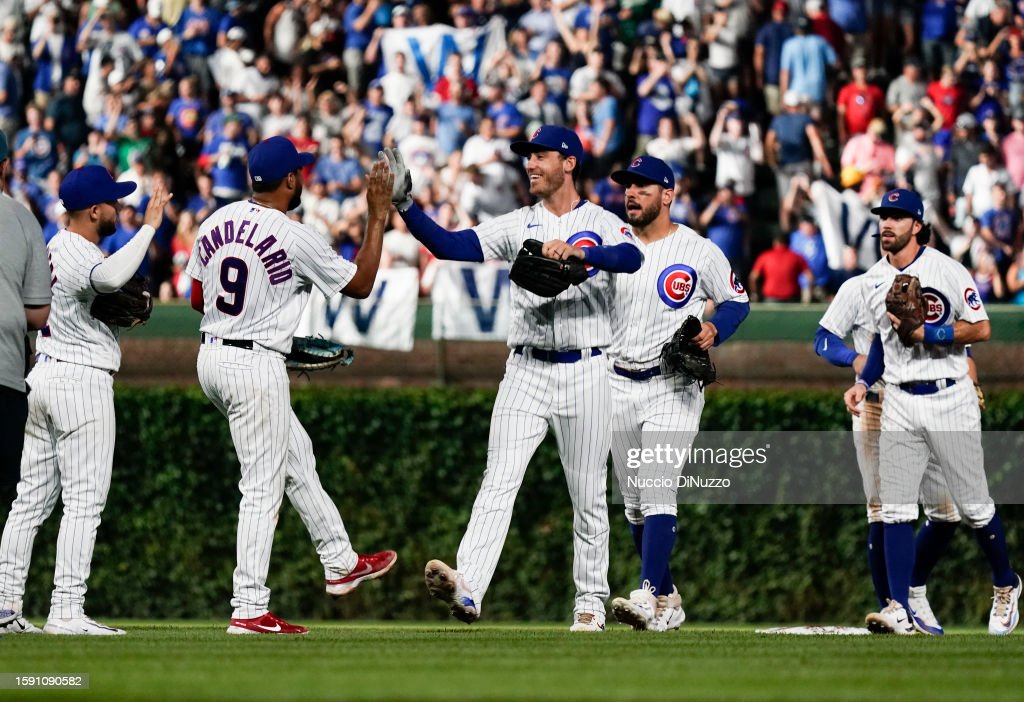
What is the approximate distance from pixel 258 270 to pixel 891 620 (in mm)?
3694

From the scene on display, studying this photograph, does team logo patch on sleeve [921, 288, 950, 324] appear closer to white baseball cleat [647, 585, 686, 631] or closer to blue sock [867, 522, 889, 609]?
blue sock [867, 522, 889, 609]

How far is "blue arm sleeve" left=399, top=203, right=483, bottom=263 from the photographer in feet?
25.9

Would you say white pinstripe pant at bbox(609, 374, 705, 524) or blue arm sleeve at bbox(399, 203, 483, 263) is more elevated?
blue arm sleeve at bbox(399, 203, 483, 263)

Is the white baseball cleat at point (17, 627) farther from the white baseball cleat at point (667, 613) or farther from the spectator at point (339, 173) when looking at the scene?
the spectator at point (339, 173)

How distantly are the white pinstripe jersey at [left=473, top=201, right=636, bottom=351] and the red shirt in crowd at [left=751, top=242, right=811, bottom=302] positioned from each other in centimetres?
623

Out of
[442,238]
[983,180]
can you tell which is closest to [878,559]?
[442,238]

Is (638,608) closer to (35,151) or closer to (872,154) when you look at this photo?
(872,154)

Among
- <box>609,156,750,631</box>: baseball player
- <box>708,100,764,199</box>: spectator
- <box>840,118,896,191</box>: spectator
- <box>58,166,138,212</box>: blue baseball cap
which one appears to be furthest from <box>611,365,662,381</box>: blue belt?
<box>840,118,896,191</box>: spectator

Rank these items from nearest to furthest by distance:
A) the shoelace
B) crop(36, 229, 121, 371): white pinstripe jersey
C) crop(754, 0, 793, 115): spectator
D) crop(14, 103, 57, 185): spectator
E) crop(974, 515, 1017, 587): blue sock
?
crop(36, 229, 121, 371): white pinstripe jersey, crop(974, 515, 1017, 587): blue sock, the shoelace, crop(754, 0, 793, 115): spectator, crop(14, 103, 57, 185): spectator

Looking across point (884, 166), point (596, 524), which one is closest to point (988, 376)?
point (884, 166)

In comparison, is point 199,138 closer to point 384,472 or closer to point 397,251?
point 397,251

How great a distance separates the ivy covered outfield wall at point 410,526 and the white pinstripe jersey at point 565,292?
3836 millimetres

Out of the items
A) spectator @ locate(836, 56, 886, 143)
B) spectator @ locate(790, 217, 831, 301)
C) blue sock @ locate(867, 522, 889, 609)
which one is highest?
spectator @ locate(836, 56, 886, 143)

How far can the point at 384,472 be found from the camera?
12125 millimetres
